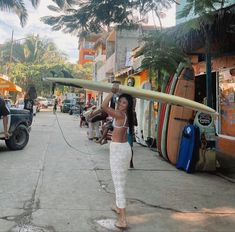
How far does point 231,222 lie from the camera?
534 centimetres

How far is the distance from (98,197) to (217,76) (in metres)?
6.94

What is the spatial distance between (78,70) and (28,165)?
51.6 meters

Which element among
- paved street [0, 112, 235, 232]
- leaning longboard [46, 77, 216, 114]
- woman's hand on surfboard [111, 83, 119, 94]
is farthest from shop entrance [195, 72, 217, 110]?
woman's hand on surfboard [111, 83, 119, 94]

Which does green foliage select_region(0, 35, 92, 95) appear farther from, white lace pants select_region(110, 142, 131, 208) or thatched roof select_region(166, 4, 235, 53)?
white lace pants select_region(110, 142, 131, 208)

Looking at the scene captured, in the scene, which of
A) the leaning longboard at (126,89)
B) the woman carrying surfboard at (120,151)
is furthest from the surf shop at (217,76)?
the woman carrying surfboard at (120,151)

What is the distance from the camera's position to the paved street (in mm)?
5031

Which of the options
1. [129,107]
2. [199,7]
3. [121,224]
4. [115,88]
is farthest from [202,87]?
[121,224]

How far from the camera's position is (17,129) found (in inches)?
449

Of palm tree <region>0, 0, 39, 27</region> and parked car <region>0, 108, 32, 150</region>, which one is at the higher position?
palm tree <region>0, 0, 39, 27</region>

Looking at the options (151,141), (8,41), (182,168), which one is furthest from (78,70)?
(182,168)

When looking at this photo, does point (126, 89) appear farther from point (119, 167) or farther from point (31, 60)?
point (31, 60)

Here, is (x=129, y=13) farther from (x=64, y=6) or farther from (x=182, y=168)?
(x=182, y=168)

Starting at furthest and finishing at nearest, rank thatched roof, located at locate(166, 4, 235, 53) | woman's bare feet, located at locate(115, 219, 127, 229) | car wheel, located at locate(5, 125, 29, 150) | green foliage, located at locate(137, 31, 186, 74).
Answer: car wheel, located at locate(5, 125, 29, 150), green foliage, located at locate(137, 31, 186, 74), thatched roof, located at locate(166, 4, 235, 53), woman's bare feet, located at locate(115, 219, 127, 229)

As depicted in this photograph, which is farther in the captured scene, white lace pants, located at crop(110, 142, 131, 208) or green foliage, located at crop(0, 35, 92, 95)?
green foliage, located at crop(0, 35, 92, 95)
